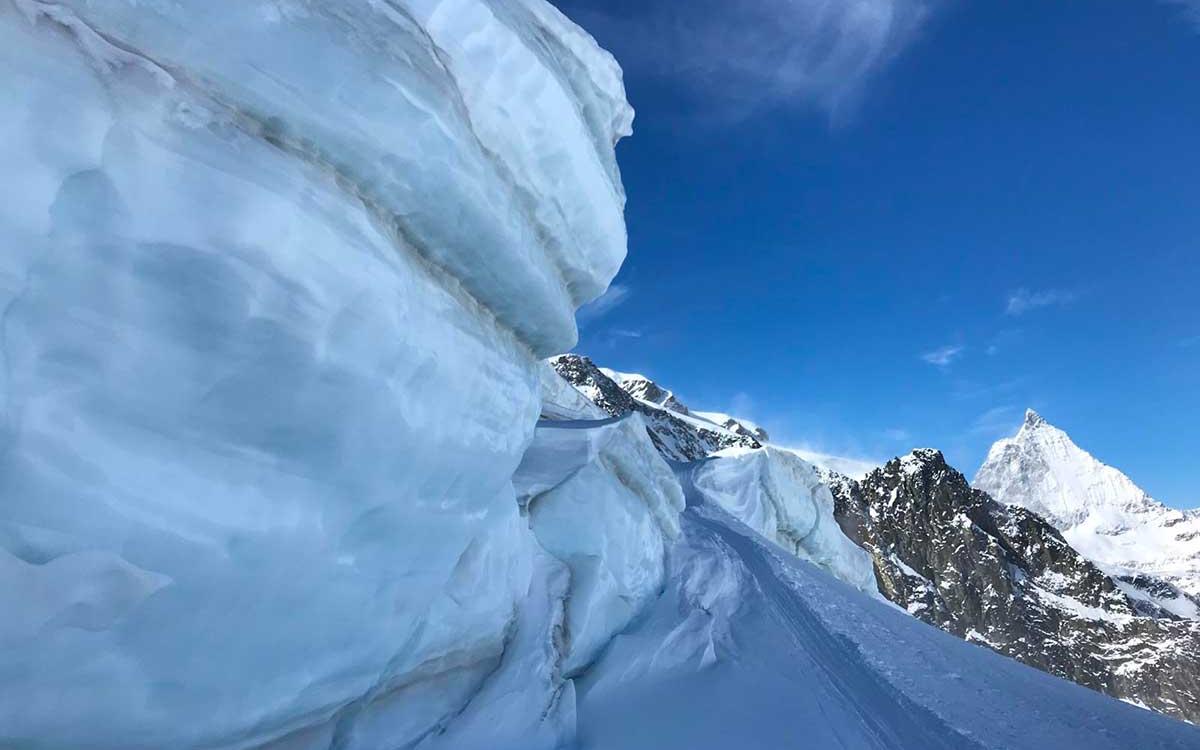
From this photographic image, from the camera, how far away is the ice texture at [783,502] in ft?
86.9

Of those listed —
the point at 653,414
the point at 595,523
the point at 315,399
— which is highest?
the point at 653,414

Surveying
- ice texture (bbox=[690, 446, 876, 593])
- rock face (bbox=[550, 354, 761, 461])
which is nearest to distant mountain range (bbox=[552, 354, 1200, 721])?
rock face (bbox=[550, 354, 761, 461])

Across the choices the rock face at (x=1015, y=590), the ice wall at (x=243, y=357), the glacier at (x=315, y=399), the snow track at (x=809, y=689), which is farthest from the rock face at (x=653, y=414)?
the ice wall at (x=243, y=357)

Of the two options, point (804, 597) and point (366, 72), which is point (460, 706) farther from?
Answer: point (804, 597)

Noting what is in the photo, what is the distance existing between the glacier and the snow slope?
2.4 inches

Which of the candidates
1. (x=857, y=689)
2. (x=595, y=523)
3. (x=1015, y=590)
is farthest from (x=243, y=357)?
(x=1015, y=590)

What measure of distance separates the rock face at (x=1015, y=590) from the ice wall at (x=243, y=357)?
113604mm

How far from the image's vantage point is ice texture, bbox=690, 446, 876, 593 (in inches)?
1043

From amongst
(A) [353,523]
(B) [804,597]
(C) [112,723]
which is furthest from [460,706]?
(B) [804,597]

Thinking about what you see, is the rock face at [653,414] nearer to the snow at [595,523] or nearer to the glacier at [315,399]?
the snow at [595,523]

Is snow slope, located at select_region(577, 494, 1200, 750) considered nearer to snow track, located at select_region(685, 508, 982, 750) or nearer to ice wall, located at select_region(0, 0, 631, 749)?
snow track, located at select_region(685, 508, 982, 750)

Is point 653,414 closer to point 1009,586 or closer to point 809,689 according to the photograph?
point 809,689

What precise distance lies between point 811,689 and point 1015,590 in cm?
13773

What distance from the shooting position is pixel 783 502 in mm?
29891
